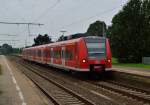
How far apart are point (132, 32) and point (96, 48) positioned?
33.6 meters

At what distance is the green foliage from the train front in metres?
31.6

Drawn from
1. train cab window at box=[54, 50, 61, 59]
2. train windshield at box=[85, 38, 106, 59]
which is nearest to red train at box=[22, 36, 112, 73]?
train windshield at box=[85, 38, 106, 59]

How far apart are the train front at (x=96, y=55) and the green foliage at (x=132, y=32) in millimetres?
31563

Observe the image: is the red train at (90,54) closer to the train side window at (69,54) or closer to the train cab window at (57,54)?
the train side window at (69,54)

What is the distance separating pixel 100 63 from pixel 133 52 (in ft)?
107

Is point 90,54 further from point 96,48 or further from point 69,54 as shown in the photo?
point 69,54

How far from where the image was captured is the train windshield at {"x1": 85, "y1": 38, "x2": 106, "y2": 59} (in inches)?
1063

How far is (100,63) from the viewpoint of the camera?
26859 millimetres

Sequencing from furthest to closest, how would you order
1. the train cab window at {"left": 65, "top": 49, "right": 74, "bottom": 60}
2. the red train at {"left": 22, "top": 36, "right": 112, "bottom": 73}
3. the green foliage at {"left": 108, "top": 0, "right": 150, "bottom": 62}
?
the green foliage at {"left": 108, "top": 0, "right": 150, "bottom": 62} < the train cab window at {"left": 65, "top": 49, "right": 74, "bottom": 60} < the red train at {"left": 22, "top": 36, "right": 112, "bottom": 73}

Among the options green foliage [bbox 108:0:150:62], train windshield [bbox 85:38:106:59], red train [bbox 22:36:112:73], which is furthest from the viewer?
green foliage [bbox 108:0:150:62]

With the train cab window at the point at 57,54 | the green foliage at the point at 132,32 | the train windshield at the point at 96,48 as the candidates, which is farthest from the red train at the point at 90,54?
the green foliage at the point at 132,32

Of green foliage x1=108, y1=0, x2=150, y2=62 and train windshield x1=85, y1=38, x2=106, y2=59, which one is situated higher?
green foliage x1=108, y1=0, x2=150, y2=62

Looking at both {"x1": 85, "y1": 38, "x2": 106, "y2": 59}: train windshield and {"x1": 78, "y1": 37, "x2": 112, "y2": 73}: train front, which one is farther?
{"x1": 85, "y1": 38, "x2": 106, "y2": 59}: train windshield

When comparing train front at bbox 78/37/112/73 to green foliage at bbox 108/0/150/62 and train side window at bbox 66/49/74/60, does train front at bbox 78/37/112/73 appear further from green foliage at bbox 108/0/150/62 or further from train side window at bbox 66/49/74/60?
green foliage at bbox 108/0/150/62
